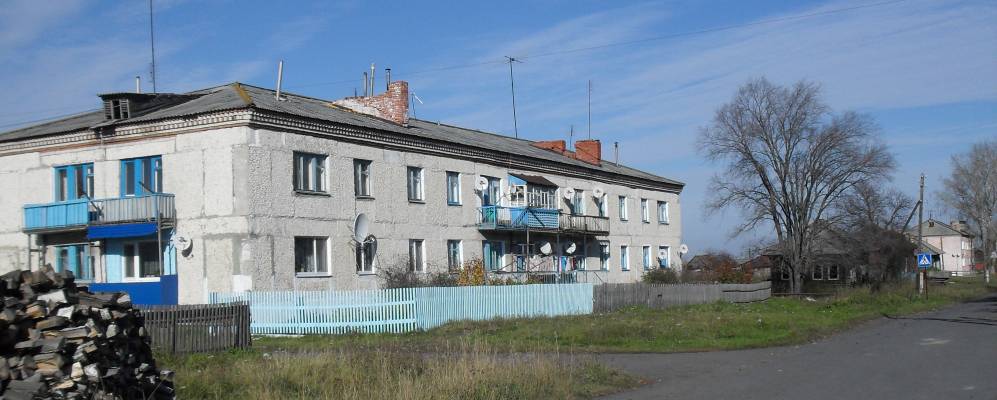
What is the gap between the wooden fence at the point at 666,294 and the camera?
3134cm

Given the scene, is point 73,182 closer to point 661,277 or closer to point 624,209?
point 624,209

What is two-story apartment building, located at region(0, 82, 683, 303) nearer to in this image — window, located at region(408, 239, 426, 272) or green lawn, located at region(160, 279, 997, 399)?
window, located at region(408, 239, 426, 272)

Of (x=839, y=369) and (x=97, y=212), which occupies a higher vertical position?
(x=97, y=212)

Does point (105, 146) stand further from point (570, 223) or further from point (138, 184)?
point (570, 223)

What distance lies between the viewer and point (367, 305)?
24.2m

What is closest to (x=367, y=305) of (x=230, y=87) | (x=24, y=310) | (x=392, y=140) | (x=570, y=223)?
(x=392, y=140)

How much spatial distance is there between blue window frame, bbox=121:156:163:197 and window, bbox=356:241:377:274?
6.50 metres

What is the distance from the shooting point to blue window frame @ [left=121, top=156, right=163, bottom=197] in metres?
28.1

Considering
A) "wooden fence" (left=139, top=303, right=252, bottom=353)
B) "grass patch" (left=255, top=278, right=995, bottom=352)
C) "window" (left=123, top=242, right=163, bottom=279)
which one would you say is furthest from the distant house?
"wooden fence" (left=139, top=303, right=252, bottom=353)

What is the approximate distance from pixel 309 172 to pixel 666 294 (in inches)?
585

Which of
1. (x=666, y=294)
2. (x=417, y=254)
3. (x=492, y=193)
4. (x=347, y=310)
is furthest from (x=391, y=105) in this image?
(x=666, y=294)

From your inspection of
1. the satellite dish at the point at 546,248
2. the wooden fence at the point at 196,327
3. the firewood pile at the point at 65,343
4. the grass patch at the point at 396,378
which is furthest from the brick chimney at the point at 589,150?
the firewood pile at the point at 65,343

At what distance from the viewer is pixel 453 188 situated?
116ft

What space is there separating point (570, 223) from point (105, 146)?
19957 millimetres
